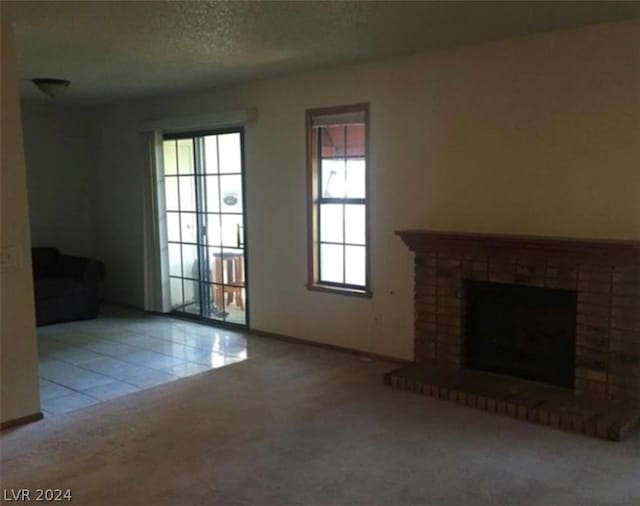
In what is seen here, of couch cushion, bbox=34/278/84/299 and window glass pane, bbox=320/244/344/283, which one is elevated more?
window glass pane, bbox=320/244/344/283

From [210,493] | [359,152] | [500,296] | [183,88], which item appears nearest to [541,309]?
[500,296]

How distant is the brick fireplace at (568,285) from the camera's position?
3656 millimetres

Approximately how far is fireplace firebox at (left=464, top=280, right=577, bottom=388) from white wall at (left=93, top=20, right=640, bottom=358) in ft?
1.42

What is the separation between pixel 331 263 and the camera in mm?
5398

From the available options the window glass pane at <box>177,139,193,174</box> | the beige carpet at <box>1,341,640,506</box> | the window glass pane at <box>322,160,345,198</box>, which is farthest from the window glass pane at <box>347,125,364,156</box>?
the window glass pane at <box>177,139,193,174</box>

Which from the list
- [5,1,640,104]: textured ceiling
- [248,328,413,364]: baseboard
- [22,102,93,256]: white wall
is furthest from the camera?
[22,102,93,256]: white wall

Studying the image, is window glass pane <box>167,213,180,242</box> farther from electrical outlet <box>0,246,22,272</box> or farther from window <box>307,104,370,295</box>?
electrical outlet <box>0,246,22,272</box>

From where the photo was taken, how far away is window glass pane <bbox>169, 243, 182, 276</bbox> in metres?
6.89

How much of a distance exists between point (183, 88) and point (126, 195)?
1833 mm

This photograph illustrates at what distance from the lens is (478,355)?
442 cm

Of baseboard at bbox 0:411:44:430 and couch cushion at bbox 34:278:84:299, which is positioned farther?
couch cushion at bbox 34:278:84:299

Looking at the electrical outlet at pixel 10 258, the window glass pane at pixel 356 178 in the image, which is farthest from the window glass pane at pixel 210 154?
the electrical outlet at pixel 10 258

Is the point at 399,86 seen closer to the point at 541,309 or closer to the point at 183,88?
the point at 541,309

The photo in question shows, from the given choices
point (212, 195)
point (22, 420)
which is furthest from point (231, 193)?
point (22, 420)
